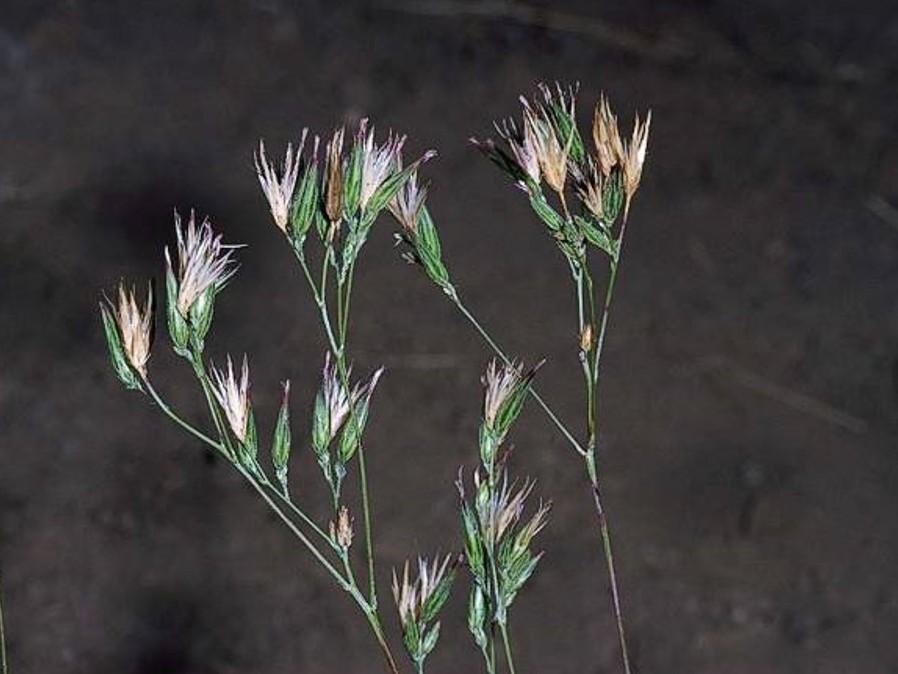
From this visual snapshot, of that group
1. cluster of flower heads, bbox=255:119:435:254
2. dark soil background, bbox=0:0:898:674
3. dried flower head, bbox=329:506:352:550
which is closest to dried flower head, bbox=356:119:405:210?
cluster of flower heads, bbox=255:119:435:254

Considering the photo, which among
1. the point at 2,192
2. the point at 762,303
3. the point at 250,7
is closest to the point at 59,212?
the point at 2,192

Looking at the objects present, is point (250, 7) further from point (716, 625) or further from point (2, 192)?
point (716, 625)

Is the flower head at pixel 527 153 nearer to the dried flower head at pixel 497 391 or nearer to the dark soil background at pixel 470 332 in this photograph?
the dried flower head at pixel 497 391

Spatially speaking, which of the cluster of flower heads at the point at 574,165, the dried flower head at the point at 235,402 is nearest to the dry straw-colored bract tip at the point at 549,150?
the cluster of flower heads at the point at 574,165

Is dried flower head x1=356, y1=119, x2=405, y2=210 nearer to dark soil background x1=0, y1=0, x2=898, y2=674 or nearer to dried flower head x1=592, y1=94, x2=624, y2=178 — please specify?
dried flower head x1=592, y1=94, x2=624, y2=178

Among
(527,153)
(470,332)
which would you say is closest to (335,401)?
(527,153)

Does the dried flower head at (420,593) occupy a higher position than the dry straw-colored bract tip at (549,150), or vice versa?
the dry straw-colored bract tip at (549,150)

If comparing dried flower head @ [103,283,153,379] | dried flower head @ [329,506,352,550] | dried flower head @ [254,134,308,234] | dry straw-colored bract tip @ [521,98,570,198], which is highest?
dry straw-colored bract tip @ [521,98,570,198]
